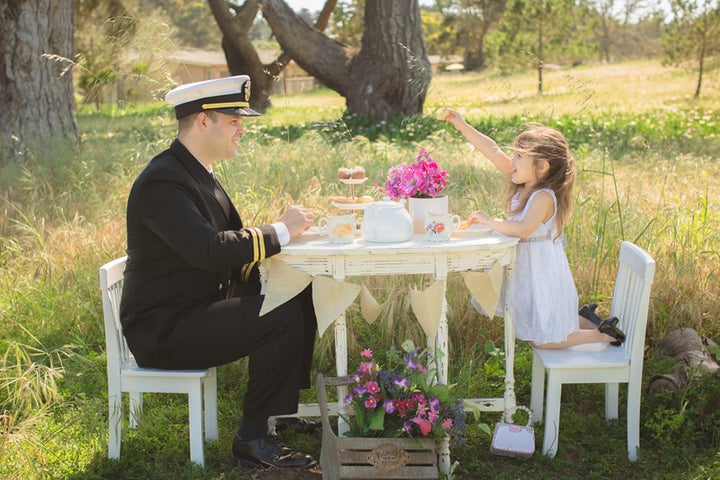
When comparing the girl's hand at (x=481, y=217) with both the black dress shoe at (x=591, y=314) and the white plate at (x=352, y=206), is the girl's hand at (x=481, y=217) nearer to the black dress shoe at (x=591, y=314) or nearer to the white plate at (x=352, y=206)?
Answer: the white plate at (x=352, y=206)

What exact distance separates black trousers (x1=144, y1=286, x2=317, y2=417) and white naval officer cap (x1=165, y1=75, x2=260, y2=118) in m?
0.81

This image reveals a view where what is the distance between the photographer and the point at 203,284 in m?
3.19

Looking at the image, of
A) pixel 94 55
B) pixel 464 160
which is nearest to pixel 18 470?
pixel 464 160

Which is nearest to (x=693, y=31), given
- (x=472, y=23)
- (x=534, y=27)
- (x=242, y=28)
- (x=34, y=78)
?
(x=534, y=27)

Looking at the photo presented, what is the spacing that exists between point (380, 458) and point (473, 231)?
3.66 feet

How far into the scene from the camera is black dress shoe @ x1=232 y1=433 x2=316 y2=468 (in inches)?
127

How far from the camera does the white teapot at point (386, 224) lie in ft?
10.4

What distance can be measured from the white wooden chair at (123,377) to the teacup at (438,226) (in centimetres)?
111

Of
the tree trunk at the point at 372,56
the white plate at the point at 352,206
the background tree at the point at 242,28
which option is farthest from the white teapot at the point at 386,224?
the background tree at the point at 242,28

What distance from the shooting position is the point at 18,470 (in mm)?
3184

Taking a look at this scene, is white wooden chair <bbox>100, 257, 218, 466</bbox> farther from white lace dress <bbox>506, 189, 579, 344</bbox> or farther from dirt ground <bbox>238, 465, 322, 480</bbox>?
white lace dress <bbox>506, 189, 579, 344</bbox>

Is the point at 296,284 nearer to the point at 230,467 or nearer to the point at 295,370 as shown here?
the point at 295,370

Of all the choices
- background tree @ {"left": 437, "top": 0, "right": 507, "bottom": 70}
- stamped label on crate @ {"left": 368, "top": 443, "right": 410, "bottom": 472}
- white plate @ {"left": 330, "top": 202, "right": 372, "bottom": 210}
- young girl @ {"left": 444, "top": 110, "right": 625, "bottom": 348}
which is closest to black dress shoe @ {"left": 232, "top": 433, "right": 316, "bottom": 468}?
stamped label on crate @ {"left": 368, "top": 443, "right": 410, "bottom": 472}

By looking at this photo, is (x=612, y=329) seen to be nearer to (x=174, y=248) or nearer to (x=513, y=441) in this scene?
(x=513, y=441)
